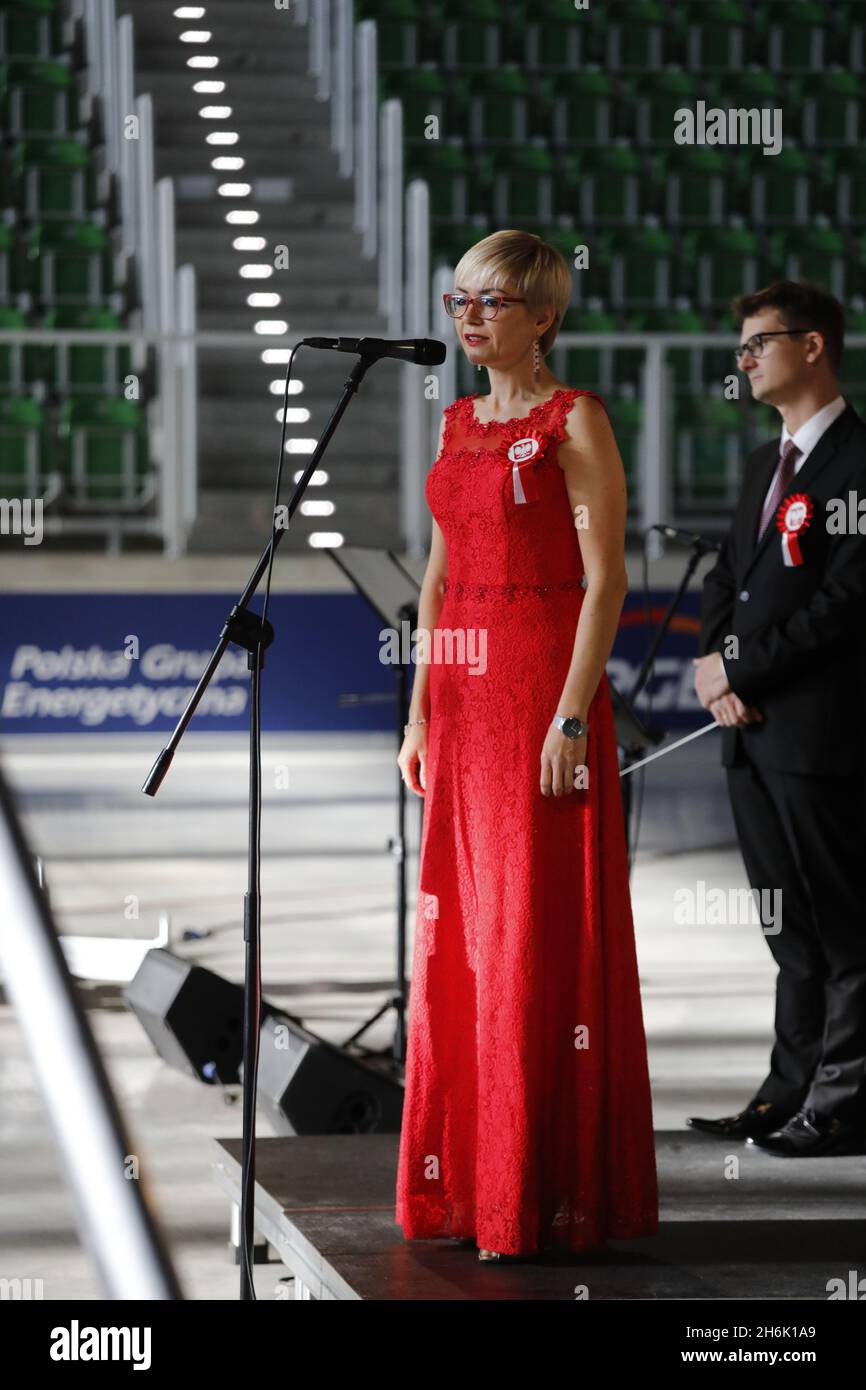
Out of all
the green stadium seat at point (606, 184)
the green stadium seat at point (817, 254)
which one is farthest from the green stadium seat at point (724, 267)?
the green stadium seat at point (606, 184)

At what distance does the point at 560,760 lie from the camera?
2713 millimetres

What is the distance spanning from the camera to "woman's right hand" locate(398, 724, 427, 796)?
2.95 m

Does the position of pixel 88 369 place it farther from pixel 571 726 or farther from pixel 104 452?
pixel 571 726

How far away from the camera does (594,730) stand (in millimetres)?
2795

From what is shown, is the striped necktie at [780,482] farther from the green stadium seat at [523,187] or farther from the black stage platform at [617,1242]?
the green stadium seat at [523,187]

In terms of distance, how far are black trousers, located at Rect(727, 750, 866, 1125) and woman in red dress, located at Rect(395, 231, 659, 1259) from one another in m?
0.78

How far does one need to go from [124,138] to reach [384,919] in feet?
21.5

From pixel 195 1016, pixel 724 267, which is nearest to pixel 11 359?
pixel 724 267

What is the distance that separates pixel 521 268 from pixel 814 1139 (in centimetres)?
172

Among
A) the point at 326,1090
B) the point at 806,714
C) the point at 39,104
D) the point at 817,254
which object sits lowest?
the point at 326,1090

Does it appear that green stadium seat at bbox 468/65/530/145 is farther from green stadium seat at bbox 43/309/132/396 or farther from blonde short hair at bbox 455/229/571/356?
blonde short hair at bbox 455/229/571/356

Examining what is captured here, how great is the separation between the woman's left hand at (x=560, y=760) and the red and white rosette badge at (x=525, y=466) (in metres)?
0.34

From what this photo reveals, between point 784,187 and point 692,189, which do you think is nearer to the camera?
point 692,189

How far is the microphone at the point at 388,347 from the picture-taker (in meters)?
2.81
